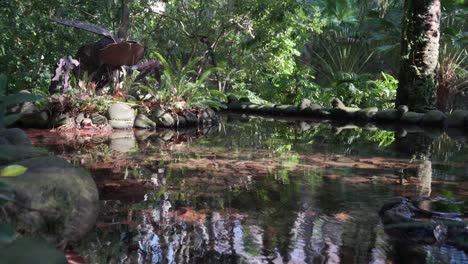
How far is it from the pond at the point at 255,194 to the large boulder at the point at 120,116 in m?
1.41

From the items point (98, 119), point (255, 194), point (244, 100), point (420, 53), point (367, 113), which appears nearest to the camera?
point (255, 194)

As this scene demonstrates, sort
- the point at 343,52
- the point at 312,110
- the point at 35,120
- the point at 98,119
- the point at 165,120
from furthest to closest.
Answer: the point at 343,52
the point at 312,110
the point at 165,120
the point at 98,119
the point at 35,120

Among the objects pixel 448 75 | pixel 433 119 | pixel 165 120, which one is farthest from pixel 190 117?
pixel 448 75

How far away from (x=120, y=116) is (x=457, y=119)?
670cm

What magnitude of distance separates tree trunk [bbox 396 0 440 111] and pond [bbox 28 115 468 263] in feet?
12.6

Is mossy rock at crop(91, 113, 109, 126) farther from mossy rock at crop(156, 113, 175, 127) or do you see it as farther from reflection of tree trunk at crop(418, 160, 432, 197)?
reflection of tree trunk at crop(418, 160, 432, 197)

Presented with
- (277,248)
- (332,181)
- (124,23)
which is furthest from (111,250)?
(124,23)

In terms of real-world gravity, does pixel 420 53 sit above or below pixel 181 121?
above

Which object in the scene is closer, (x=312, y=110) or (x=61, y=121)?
(x=61, y=121)

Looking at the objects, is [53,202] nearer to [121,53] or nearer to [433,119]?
[121,53]

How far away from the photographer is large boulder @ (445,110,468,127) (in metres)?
9.52

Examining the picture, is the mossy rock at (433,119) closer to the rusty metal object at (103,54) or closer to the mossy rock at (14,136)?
the rusty metal object at (103,54)

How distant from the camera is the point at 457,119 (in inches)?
377

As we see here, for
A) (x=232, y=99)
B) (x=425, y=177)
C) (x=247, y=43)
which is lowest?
(x=425, y=177)
